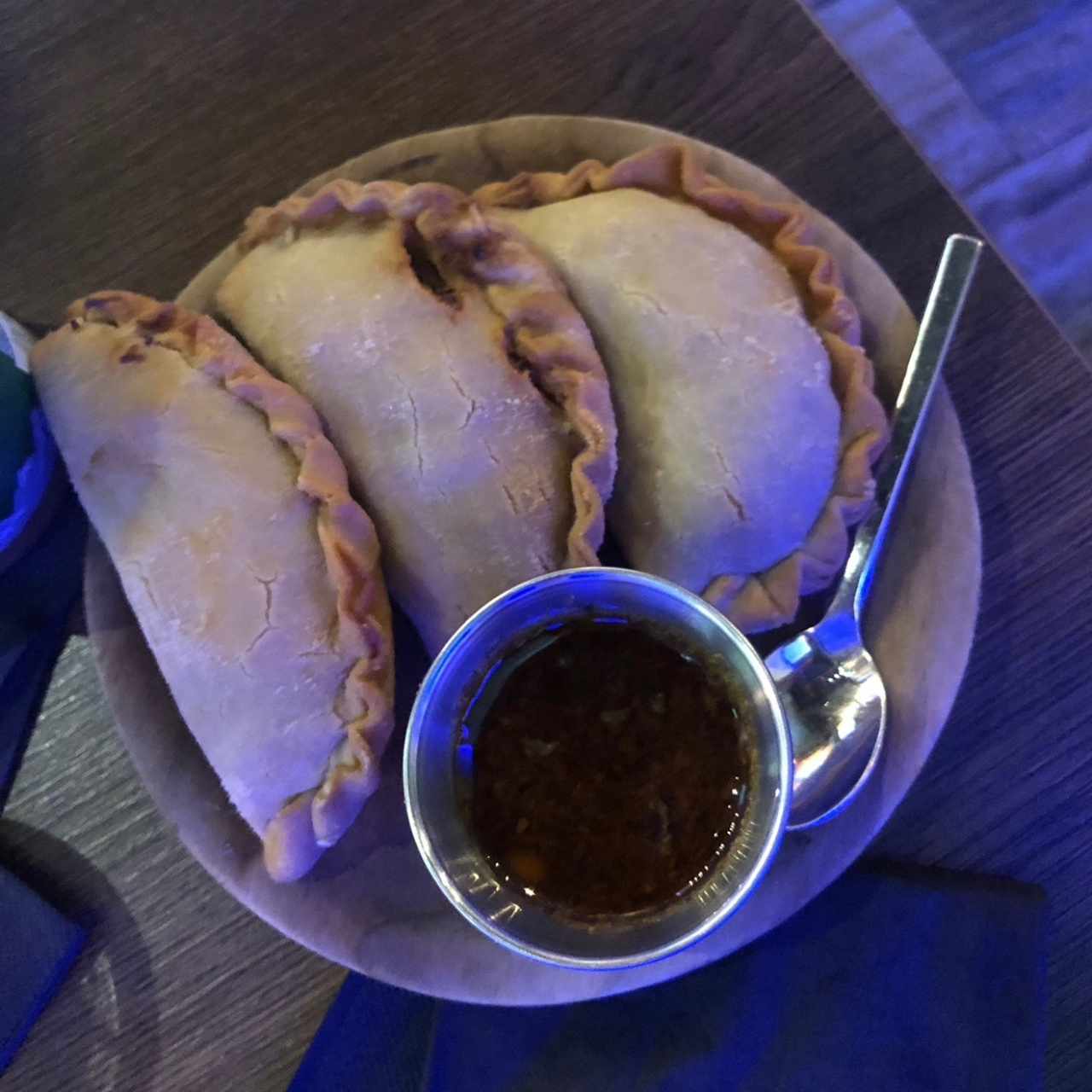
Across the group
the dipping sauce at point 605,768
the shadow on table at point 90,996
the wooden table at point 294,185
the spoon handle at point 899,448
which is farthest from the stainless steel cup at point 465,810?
the shadow on table at point 90,996

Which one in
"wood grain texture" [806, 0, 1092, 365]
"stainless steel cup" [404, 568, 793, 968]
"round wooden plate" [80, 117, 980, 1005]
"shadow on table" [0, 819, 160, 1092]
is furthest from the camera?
"wood grain texture" [806, 0, 1092, 365]

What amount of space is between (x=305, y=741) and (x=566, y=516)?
0.27 meters

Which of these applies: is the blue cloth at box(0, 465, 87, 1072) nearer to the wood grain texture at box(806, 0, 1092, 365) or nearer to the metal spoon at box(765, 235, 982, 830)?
the metal spoon at box(765, 235, 982, 830)

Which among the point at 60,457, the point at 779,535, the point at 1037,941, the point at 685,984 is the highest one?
the point at 60,457

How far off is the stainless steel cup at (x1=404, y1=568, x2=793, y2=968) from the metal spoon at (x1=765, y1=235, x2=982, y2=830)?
0.11 metres

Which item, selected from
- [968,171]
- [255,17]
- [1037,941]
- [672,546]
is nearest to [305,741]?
[672,546]

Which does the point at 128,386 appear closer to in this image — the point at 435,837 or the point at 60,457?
the point at 60,457

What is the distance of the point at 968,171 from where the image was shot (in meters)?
1.37

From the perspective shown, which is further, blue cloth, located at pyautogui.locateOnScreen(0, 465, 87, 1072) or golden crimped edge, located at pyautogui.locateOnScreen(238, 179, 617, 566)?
blue cloth, located at pyautogui.locateOnScreen(0, 465, 87, 1072)

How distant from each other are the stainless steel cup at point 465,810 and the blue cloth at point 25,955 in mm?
406

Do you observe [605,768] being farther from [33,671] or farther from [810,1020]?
[33,671]

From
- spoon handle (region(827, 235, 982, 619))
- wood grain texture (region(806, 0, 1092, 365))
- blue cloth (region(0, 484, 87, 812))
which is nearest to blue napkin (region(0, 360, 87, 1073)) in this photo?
blue cloth (region(0, 484, 87, 812))

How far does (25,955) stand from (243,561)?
0.43 meters

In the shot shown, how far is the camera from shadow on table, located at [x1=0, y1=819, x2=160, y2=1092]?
87cm
